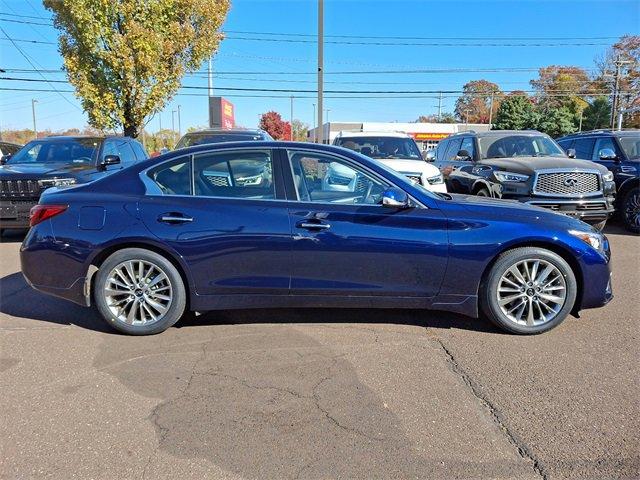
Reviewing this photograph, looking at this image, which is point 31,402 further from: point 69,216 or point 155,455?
point 69,216

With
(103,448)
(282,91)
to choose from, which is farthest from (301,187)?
(282,91)

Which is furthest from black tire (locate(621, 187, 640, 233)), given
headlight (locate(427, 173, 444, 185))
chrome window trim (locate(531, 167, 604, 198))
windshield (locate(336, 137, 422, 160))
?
windshield (locate(336, 137, 422, 160))

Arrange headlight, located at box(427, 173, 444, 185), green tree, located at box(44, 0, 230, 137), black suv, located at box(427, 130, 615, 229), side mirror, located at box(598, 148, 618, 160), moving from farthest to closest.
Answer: green tree, located at box(44, 0, 230, 137)
side mirror, located at box(598, 148, 618, 160)
headlight, located at box(427, 173, 444, 185)
black suv, located at box(427, 130, 615, 229)

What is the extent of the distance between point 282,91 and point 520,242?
3447 cm

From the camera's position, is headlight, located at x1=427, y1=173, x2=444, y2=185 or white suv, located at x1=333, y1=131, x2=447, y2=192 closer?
headlight, located at x1=427, y1=173, x2=444, y2=185

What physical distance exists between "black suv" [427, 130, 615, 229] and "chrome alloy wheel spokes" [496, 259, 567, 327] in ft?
12.4

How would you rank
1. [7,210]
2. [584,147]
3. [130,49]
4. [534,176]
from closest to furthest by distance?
[534,176]
[7,210]
[584,147]
[130,49]

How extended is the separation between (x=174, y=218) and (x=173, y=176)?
1.39 feet

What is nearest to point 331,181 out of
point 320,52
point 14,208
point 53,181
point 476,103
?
point 53,181

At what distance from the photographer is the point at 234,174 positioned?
13.9 feet

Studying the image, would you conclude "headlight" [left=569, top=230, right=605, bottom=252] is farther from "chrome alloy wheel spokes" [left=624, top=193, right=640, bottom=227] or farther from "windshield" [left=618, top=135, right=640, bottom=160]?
"windshield" [left=618, top=135, right=640, bottom=160]

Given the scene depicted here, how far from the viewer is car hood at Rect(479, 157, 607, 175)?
25.7 feet

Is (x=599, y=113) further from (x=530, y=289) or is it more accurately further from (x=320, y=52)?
(x=530, y=289)

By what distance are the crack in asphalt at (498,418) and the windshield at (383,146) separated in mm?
6204
